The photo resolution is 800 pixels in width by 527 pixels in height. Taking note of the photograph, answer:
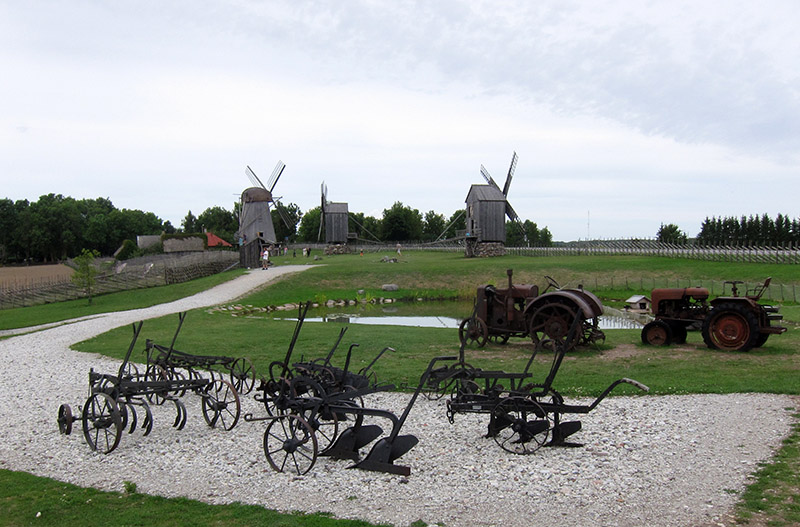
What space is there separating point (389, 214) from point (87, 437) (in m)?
102

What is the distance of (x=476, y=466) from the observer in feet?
25.7

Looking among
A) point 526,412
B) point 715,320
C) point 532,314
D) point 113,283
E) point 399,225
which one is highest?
point 399,225

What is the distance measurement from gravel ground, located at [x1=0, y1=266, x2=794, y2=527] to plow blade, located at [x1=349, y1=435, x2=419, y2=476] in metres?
0.11

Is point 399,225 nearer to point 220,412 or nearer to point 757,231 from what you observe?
point 757,231

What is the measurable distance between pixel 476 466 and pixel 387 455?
3.95ft

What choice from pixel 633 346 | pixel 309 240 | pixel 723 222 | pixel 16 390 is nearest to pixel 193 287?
pixel 16 390

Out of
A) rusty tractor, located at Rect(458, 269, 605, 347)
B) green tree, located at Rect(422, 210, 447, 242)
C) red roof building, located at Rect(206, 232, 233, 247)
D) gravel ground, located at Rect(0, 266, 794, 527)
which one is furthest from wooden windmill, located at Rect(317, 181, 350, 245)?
gravel ground, located at Rect(0, 266, 794, 527)

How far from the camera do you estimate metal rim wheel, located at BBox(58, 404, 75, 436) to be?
31.6ft

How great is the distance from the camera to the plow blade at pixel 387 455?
7629 millimetres

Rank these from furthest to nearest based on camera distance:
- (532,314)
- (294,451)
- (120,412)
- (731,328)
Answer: (532,314) → (731,328) → (120,412) → (294,451)

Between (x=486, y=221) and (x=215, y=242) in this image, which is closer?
(x=486, y=221)

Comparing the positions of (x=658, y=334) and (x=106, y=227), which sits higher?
(x=106, y=227)

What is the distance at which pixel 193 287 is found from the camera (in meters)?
40.5

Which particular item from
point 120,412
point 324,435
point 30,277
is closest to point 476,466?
point 324,435
